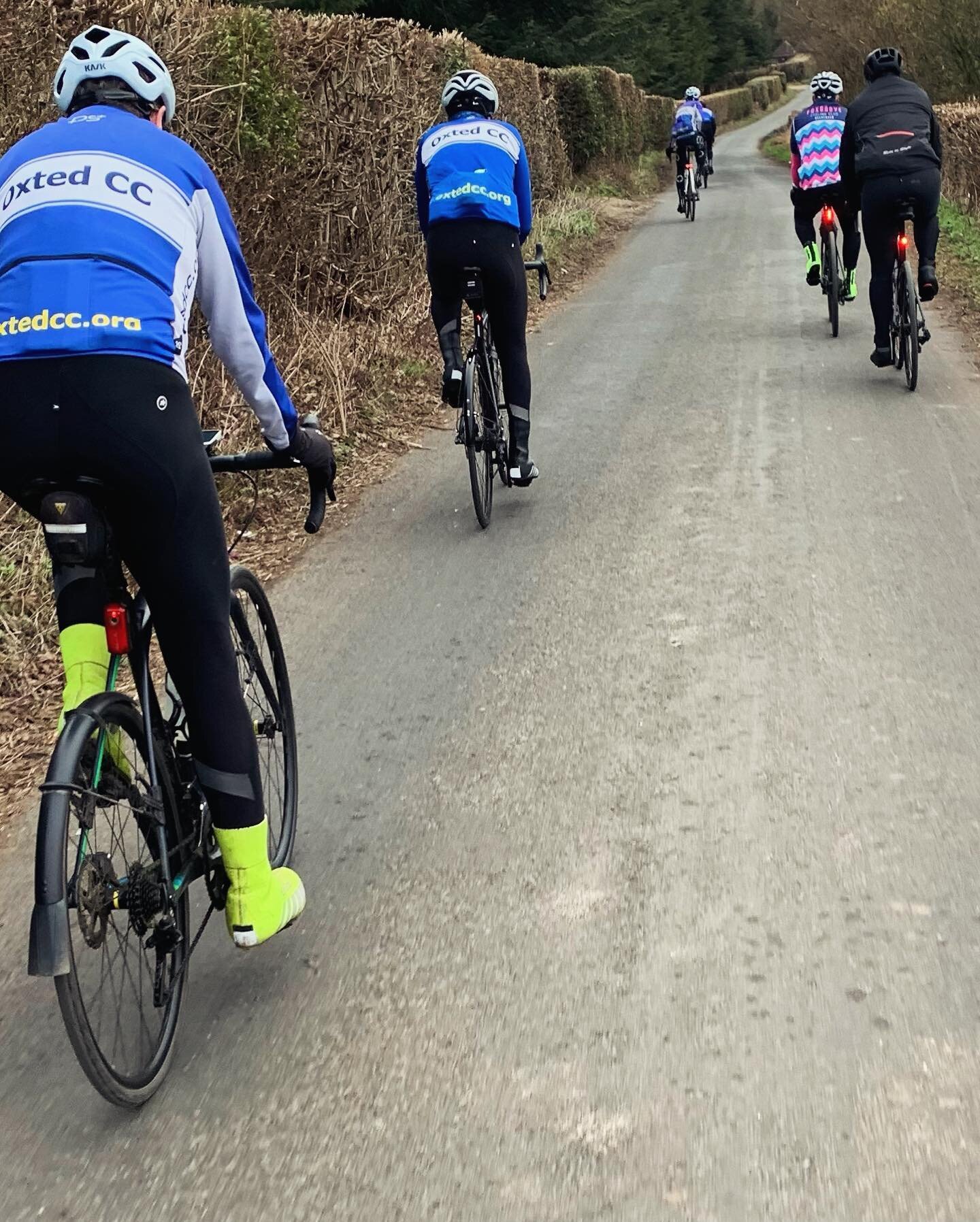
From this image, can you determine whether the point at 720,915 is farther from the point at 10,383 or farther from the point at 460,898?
the point at 10,383

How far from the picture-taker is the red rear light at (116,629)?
114 inches

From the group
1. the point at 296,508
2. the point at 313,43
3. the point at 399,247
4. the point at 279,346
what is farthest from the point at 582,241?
the point at 296,508

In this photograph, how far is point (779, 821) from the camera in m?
3.96

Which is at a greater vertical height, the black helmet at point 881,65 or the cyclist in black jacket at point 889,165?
the black helmet at point 881,65

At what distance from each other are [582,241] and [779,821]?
1646 centimetres

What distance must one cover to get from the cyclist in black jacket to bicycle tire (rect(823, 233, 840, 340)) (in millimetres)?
2007

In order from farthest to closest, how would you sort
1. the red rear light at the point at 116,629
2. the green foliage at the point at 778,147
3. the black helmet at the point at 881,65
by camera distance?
the green foliage at the point at 778,147 → the black helmet at the point at 881,65 → the red rear light at the point at 116,629

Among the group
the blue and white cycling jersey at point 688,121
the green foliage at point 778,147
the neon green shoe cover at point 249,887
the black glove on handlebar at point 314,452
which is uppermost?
the black glove on handlebar at point 314,452

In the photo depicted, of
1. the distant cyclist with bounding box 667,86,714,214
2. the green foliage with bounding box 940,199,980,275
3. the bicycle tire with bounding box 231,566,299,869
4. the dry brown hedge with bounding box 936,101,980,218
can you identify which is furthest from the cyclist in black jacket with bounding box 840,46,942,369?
the distant cyclist with bounding box 667,86,714,214

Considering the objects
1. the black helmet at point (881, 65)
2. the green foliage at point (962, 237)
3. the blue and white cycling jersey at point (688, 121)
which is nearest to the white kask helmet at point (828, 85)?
the black helmet at point (881, 65)

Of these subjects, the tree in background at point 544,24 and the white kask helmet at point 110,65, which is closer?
the white kask helmet at point 110,65

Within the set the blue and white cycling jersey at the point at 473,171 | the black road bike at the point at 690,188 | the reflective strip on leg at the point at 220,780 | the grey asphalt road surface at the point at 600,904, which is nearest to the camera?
the grey asphalt road surface at the point at 600,904

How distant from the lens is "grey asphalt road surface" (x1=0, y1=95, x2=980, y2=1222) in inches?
106

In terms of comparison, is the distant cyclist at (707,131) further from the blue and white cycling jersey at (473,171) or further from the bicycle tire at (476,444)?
the bicycle tire at (476,444)
